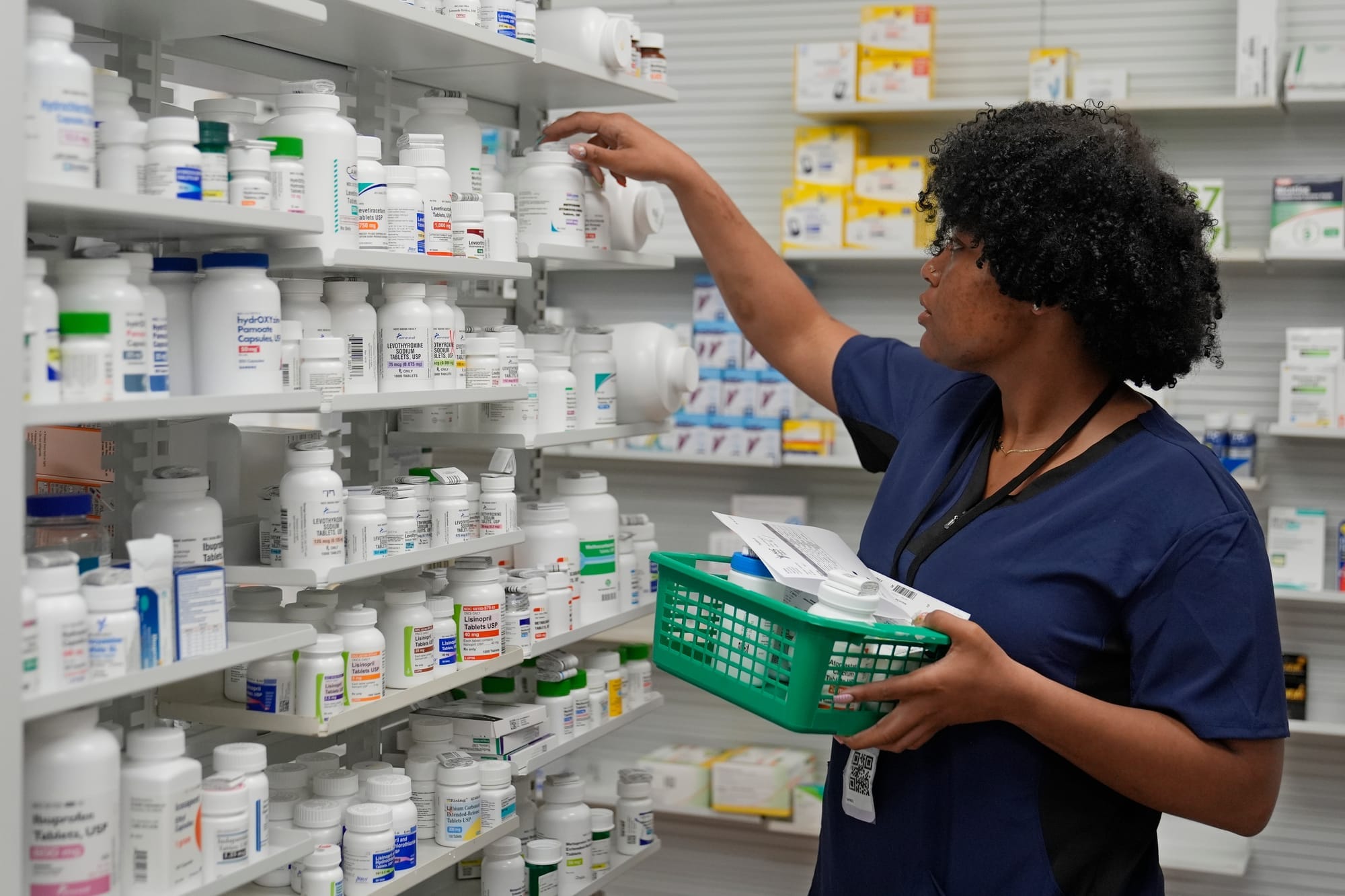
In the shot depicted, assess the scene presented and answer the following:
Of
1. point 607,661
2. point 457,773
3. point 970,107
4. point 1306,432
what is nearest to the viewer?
point 457,773

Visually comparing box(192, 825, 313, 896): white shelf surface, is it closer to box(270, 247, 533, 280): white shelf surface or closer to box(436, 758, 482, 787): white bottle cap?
box(436, 758, 482, 787): white bottle cap

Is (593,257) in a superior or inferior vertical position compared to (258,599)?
superior

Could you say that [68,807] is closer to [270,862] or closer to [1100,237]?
[270,862]

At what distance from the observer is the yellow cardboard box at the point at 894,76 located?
15.1 ft

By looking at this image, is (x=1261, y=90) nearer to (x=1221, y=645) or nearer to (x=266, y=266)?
(x=1221, y=645)

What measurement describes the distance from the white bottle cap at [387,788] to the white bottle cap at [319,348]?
769mm

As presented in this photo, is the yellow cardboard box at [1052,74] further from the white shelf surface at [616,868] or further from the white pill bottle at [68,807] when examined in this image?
the white pill bottle at [68,807]

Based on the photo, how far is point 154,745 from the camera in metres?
1.72

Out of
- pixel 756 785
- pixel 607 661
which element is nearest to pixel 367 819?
pixel 607 661

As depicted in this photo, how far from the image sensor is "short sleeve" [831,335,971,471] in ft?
8.59

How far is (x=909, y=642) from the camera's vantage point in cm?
192

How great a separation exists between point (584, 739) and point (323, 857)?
3.05 feet

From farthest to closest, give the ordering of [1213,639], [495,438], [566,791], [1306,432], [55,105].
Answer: [1306,432]
[566,791]
[495,438]
[1213,639]
[55,105]

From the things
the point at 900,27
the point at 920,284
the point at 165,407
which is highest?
the point at 900,27
